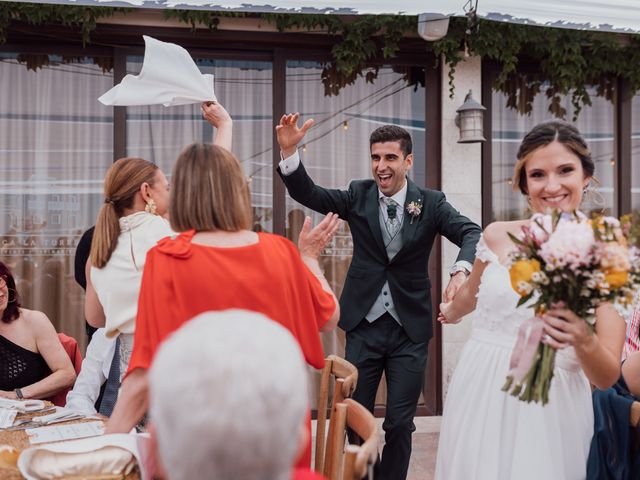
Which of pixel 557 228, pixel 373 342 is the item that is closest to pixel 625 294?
pixel 557 228

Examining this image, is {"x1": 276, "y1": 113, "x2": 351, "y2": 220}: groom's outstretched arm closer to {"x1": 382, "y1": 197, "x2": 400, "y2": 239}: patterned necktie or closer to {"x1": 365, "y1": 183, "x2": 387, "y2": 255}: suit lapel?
{"x1": 365, "y1": 183, "x2": 387, "y2": 255}: suit lapel

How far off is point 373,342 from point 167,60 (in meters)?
2.02

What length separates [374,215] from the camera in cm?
393

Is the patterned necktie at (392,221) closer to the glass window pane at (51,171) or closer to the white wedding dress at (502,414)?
the white wedding dress at (502,414)

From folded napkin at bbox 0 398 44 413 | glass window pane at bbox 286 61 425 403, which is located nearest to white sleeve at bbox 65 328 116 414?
folded napkin at bbox 0 398 44 413

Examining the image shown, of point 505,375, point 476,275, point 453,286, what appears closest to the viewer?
point 505,375

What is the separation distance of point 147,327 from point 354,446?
68 cm

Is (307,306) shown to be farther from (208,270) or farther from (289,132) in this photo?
(289,132)

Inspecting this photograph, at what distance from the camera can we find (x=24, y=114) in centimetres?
550

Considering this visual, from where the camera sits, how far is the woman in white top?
2.42 m

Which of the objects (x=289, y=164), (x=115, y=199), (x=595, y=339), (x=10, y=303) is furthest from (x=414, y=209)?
(x=10, y=303)

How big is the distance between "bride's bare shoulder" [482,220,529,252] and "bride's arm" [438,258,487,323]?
0.08 meters

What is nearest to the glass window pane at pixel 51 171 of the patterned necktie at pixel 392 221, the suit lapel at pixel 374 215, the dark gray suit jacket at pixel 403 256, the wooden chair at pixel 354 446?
the dark gray suit jacket at pixel 403 256

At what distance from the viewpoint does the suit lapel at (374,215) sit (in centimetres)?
389
